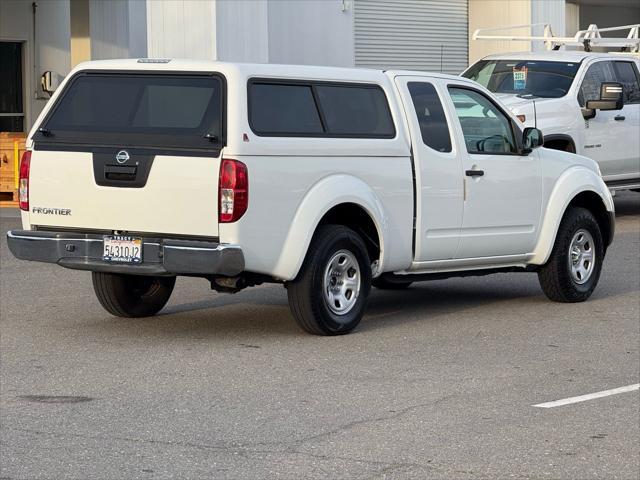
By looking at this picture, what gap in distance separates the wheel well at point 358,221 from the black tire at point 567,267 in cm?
195

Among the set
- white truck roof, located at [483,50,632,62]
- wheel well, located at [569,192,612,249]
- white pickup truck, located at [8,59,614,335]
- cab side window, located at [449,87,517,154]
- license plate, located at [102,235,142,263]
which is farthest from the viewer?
white truck roof, located at [483,50,632,62]

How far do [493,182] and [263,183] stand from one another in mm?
2578

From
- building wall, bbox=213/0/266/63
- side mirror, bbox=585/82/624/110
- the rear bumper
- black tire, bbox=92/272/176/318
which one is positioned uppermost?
building wall, bbox=213/0/266/63

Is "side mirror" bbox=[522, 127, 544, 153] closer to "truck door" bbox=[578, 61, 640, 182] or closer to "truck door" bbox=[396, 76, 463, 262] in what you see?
"truck door" bbox=[396, 76, 463, 262]

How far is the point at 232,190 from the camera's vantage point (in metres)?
9.52

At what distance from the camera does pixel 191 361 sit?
944 cm

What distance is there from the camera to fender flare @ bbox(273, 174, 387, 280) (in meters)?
9.92

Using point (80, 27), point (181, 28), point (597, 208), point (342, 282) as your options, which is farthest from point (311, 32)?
point (342, 282)

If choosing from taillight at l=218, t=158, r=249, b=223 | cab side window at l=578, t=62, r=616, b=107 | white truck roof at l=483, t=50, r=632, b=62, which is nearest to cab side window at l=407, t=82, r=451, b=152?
taillight at l=218, t=158, r=249, b=223

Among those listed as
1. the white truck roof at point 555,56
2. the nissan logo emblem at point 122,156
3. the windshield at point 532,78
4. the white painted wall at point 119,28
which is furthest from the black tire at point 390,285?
→ the white painted wall at point 119,28

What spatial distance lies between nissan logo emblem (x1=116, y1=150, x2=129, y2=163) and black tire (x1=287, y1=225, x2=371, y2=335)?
4.66 ft

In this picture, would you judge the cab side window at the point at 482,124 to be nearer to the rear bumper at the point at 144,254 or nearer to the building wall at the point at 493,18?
the rear bumper at the point at 144,254

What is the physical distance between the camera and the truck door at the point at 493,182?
11430mm

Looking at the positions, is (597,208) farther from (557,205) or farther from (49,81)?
(49,81)
